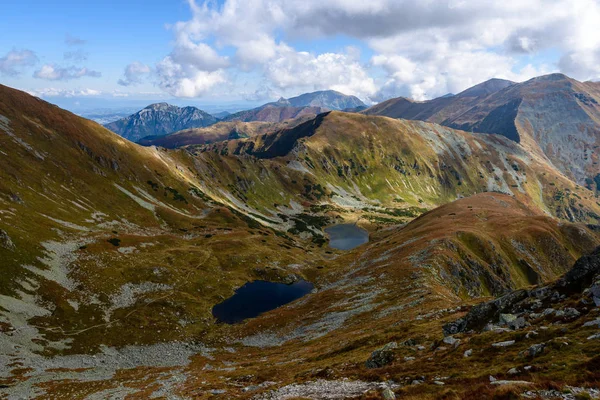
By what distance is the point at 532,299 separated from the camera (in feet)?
124

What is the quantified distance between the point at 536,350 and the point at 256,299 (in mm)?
93222

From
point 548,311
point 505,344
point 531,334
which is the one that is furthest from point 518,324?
point 505,344

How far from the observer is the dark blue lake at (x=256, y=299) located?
98000mm

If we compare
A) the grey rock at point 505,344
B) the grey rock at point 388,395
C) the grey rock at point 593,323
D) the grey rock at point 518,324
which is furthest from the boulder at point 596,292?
the grey rock at point 388,395

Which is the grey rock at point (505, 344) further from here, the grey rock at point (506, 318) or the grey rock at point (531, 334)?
the grey rock at point (506, 318)

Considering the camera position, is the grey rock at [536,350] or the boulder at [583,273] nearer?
the grey rock at [536,350]

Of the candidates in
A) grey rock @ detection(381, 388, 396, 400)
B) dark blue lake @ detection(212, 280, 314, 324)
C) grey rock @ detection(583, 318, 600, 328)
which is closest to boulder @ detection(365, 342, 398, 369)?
grey rock @ detection(381, 388, 396, 400)

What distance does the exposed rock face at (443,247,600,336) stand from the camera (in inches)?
1394

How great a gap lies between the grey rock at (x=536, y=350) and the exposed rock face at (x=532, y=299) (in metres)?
8.69

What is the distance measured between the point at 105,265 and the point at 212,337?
41.5m

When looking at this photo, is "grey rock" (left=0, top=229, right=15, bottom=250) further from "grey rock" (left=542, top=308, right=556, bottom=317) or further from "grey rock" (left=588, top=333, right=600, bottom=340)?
"grey rock" (left=588, top=333, right=600, bottom=340)

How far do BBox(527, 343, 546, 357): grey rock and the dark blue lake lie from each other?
7993cm

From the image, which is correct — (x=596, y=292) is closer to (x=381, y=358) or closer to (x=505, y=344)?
(x=505, y=344)

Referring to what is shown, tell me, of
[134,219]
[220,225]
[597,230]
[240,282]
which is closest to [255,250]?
[240,282]
